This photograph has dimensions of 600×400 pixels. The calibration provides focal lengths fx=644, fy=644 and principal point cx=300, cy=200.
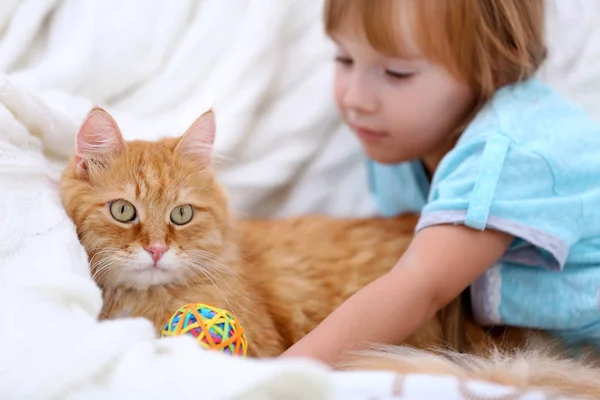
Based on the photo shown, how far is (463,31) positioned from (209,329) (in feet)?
2.56

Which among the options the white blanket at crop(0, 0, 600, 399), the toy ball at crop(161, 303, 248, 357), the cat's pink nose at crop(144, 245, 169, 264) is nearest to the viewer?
the white blanket at crop(0, 0, 600, 399)

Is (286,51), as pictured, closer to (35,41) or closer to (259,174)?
(259,174)

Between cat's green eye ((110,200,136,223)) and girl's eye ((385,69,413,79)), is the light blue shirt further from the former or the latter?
cat's green eye ((110,200,136,223))

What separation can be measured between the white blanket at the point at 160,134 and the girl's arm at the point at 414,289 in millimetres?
261

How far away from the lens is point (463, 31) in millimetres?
1282

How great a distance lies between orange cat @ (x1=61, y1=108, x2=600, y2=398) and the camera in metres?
1.08

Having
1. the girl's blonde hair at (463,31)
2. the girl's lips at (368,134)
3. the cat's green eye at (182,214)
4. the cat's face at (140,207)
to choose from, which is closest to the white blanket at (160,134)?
the cat's face at (140,207)

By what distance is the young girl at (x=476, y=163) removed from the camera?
1.16 m

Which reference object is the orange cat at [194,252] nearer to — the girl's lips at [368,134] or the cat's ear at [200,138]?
the cat's ear at [200,138]

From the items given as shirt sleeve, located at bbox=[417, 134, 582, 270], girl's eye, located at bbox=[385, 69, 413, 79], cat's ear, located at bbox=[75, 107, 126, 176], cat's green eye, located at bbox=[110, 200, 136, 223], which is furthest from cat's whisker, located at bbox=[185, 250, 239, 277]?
girl's eye, located at bbox=[385, 69, 413, 79]

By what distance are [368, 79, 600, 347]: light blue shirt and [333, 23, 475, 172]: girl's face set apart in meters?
0.10

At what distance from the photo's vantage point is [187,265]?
1.11 m

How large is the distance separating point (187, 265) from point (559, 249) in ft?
2.20

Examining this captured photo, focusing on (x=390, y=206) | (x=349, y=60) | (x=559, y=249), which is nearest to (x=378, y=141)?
(x=349, y=60)
